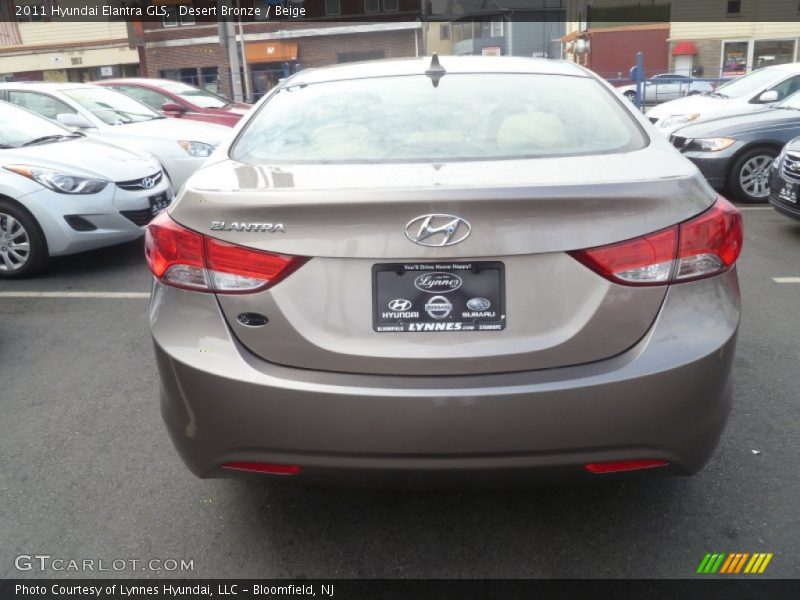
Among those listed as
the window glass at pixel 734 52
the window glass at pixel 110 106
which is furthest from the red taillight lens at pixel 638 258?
the window glass at pixel 734 52

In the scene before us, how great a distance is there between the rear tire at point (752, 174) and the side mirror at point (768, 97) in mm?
1385

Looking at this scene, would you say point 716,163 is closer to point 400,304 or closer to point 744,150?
point 744,150

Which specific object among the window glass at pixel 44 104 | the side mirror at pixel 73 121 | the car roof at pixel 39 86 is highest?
the car roof at pixel 39 86

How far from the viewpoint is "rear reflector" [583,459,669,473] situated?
207 centimetres

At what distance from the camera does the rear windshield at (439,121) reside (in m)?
2.46

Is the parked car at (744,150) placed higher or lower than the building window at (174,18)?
lower

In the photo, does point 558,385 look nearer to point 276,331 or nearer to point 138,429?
point 276,331

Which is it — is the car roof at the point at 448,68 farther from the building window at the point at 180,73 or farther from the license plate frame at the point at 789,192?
the building window at the point at 180,73

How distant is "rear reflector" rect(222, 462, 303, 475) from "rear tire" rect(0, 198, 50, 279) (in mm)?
4424

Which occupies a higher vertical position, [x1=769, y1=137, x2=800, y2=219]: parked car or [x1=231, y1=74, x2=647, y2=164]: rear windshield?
[x1=231, y1=74, x2=647, y2=164]: rear windshield

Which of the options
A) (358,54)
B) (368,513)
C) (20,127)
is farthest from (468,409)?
(358,54)

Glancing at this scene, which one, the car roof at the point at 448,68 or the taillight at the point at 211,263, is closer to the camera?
the taillight at the point at 211,263

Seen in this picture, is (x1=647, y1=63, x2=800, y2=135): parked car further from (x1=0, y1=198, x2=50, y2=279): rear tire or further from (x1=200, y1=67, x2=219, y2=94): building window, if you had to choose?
(x1=200, y1=67, x2=219, y2=94): building window

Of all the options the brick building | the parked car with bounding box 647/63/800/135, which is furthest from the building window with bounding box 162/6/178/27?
the parked car with bounding box 647/63/800/135
